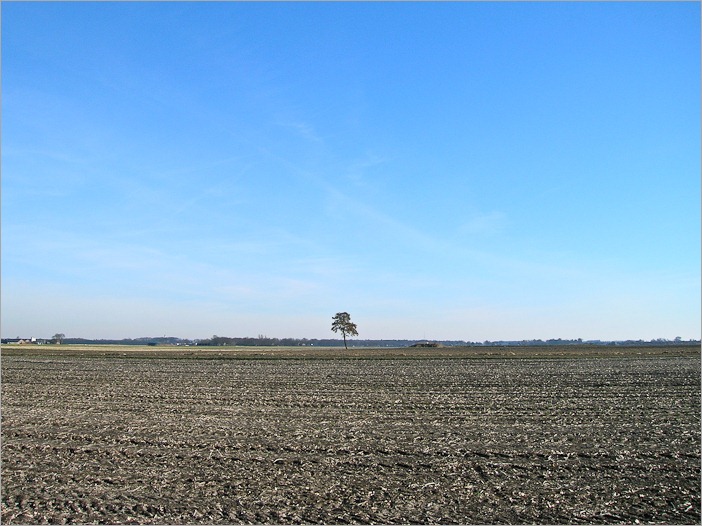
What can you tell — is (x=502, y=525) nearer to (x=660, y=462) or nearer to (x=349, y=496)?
(x=349, y=496)

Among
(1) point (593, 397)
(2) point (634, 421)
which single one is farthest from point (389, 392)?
(2) point (634, 421)

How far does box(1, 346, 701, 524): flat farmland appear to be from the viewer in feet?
27.8

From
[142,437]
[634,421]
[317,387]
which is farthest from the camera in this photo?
[317,387]

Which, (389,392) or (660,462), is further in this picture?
(389,392)

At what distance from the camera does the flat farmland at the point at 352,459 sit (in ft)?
27.8

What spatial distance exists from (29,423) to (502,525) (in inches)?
576

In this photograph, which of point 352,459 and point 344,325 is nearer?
point 352,459

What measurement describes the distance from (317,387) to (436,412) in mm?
9732

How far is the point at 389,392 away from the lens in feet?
78.9

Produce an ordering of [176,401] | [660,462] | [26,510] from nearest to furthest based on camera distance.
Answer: [26,510] < [660,462] < [176,401]

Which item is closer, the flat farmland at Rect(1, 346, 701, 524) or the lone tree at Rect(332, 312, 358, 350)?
the flat farmland at Rect(1, 346, 701, 524)

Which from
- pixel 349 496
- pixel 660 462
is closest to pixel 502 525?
pixel 349 496

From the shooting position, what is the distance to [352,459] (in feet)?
37.1

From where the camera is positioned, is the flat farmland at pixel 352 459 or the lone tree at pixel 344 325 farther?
the lone tree at pixel 344 325
